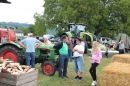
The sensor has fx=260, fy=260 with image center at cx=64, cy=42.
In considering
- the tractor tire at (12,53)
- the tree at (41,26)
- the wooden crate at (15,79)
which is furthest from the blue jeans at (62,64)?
the tree at (41,26)

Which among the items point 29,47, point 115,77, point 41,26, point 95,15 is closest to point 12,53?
point 29,47

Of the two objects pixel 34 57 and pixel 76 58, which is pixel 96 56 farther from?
pixel 34 57

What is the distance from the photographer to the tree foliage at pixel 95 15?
1363 inches

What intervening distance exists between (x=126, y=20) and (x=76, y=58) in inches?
1136

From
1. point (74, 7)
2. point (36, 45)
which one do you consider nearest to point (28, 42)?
point (36, 45)

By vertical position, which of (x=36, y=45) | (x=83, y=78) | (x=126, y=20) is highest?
(x=126, y=20)

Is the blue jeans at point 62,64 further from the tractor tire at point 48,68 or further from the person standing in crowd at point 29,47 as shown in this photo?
the person standing in crowd at point 29,47

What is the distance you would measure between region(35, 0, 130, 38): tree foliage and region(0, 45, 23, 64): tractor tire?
2476 cm

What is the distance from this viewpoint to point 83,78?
9281mm

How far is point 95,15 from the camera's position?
112 ft

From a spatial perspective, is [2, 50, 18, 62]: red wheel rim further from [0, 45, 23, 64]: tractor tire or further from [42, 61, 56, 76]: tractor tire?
[42, 61, 56, 76]: tractor tire

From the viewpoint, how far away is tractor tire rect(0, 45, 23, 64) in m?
9.52

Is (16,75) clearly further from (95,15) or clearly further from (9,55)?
(95,15)

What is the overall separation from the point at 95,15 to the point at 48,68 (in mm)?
25619
